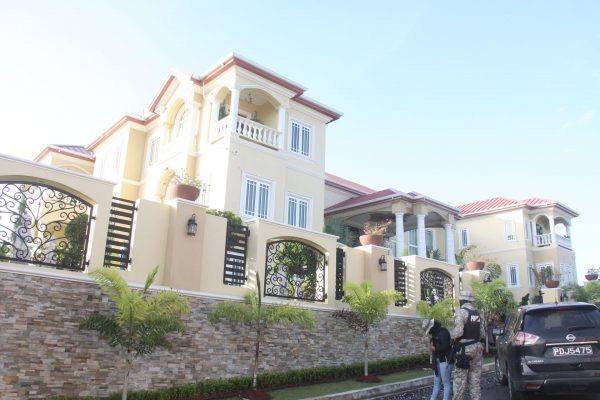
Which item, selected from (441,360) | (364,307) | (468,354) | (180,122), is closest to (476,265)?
(364,307)

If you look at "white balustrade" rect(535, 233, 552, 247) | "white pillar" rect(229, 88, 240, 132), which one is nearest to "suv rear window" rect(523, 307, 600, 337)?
"white pillar" rect(229, 88, 240, 132)

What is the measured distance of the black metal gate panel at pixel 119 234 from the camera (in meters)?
8.75

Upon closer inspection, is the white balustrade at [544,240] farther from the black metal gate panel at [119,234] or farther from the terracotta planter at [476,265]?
the black metal gate panel at [119,234]

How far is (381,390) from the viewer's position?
9.89m

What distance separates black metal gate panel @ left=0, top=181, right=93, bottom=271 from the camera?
7.71 m

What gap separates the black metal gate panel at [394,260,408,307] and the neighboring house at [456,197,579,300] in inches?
663

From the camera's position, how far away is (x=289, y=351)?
414 inches

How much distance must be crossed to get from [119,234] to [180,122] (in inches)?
417

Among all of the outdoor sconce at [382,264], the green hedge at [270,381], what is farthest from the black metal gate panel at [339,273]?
the green hedge at [270,381]

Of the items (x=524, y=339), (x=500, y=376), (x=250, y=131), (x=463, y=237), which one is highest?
(x=250, y=131)

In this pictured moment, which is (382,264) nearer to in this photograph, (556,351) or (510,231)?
(556,351)

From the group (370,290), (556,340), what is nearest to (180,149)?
(370,290)

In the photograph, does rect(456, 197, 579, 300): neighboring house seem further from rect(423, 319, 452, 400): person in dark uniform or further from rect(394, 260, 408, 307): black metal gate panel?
rect(423, 319, 452, 400): person in dark uniform

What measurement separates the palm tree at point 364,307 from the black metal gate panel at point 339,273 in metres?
0.61
